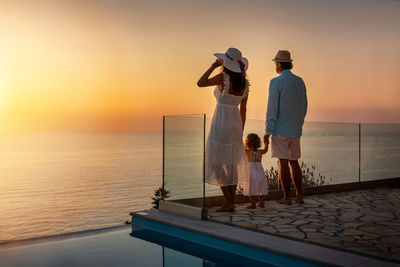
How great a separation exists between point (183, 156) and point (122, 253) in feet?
3.63

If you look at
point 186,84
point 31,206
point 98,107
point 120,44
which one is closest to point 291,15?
point 186,84

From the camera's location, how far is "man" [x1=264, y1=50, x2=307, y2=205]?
201 inches

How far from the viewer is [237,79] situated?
4.74 m

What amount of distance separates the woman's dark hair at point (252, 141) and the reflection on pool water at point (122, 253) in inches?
54.3

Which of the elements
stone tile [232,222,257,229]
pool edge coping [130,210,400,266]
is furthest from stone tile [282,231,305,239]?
stone tile [232,222,257,229]

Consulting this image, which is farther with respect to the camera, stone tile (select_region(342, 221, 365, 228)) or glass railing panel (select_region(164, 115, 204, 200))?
glass railing panel (select_region(164, 115, 204, 200))

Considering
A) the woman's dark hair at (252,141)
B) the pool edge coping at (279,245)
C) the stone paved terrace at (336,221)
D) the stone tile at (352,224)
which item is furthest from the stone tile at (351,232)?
the woman's dark hair at (252,141)

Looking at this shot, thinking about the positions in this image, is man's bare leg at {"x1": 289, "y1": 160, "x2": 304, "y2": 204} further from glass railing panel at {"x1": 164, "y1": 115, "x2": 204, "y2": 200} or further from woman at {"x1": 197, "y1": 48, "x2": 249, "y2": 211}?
glass railing panel at {"x1": 164, "y1": 115, "x2": 204, "y2": 200}

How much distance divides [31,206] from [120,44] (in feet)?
33.2

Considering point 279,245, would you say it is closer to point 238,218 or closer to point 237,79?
point 238,218

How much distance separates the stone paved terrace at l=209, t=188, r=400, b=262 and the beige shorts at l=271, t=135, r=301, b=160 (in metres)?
0.56

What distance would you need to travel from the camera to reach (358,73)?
440 inches

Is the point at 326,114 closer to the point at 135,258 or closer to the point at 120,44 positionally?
the point at 135,258

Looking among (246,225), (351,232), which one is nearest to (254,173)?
(246,225)
